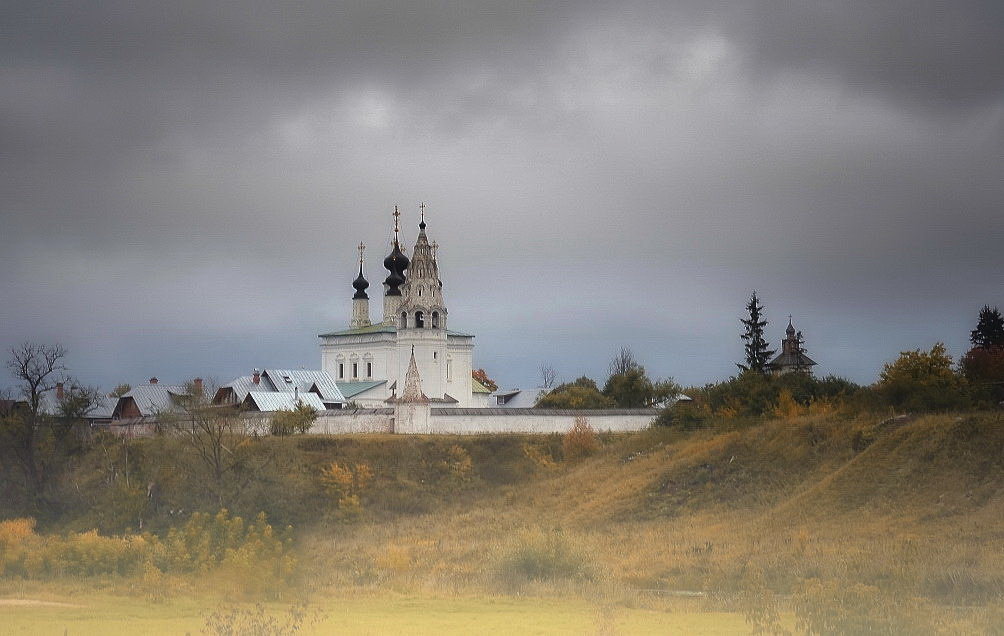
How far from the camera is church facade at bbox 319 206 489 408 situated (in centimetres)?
6669

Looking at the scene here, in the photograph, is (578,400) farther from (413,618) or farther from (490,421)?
(413,618)

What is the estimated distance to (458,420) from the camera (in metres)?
46.5

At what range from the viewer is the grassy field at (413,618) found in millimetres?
20844

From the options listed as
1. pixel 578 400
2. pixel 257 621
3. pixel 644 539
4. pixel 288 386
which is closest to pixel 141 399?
pixel 288 386

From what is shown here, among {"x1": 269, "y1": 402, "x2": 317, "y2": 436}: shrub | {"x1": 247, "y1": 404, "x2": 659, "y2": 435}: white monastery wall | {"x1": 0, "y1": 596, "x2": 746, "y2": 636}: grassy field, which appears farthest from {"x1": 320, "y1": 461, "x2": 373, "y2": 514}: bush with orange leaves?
{"x1": 0, "y1": 596, "x2": 746, "y2": 636}: grassy field

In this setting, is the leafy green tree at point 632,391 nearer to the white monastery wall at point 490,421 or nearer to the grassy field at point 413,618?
the white monastery wall at point 490,421

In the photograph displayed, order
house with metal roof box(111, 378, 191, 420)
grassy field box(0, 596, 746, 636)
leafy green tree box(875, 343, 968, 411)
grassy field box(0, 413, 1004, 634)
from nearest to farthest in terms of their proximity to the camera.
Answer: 1. grassy field box(0, 596, 746, 636)
2. grassy field box(0, 413, 1004, 634)
3. leafy green tree box(875, 343, 968, 411)
4. house with metal roof box(111, 378, 191, 420)

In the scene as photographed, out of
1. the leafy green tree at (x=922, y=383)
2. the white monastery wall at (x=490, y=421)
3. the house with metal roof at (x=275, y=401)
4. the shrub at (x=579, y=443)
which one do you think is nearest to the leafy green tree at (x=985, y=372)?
the leafy green tree at (x=922, y=383)

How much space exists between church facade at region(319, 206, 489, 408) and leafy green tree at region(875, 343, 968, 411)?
25.8 metres

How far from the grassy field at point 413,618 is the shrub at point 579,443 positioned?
19.8 m

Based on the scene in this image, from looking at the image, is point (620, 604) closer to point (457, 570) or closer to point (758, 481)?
point (457, 570)

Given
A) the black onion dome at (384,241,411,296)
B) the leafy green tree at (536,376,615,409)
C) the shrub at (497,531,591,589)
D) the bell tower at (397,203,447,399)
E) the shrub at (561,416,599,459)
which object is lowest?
the shrub at (497,531,591,589)

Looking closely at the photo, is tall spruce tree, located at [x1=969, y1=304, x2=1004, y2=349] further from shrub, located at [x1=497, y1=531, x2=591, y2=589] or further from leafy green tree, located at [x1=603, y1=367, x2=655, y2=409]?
shrub, located at [x1=497, y1=531, x2=591, y2=589]

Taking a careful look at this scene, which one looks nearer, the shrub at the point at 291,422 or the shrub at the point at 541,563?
the shrub at the point at 541,563
